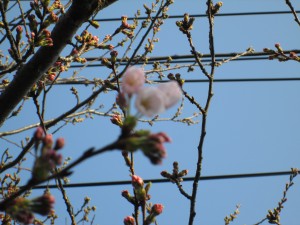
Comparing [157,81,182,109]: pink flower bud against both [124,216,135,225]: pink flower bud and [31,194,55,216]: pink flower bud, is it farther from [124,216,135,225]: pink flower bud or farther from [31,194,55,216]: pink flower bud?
[124,216,135,225]: pink flower bud

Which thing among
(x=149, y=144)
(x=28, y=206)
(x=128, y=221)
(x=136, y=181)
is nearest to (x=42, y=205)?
(x=28, y=206)

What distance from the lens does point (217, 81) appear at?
417 cm

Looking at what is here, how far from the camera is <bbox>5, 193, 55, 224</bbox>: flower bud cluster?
69 cm

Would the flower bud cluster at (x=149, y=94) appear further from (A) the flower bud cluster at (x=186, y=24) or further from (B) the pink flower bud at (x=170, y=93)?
(A) the flower bud cluster at (x=186, y=24)

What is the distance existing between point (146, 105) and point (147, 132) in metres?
0.08

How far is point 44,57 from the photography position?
5.95 ft

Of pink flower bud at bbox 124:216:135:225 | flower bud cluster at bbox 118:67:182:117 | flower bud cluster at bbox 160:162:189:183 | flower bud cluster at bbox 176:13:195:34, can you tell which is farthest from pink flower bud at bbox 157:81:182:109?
flower bud cluster at bbox 176:13:195:34

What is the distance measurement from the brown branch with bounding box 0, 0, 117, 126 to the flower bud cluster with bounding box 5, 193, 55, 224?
1.18m

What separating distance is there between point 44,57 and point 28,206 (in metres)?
1.27

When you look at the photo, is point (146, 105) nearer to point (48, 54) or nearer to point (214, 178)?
point (48, 54)

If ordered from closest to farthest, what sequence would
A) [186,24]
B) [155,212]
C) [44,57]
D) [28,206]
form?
[28,206]
[155,212]
[44,57]
[186,24]

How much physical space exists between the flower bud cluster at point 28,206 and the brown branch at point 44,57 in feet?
3.87

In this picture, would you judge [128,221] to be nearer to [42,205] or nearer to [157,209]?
[157,209]

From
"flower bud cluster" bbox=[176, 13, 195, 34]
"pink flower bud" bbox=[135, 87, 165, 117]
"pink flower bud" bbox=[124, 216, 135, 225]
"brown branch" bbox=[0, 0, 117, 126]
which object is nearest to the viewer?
"pink flower bud" bbox=[135, 87, 165, 117]
